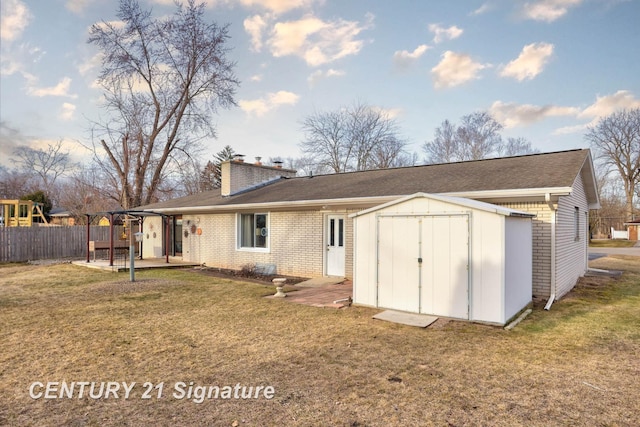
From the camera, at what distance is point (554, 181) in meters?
7.42

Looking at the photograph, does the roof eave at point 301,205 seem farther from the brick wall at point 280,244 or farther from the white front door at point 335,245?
the white front door at point 335,245

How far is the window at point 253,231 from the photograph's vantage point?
12.5 meters

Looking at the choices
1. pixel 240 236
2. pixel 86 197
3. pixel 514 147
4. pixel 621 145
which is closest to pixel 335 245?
pixel 240 236

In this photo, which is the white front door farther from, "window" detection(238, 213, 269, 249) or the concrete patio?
"window" detection(238, 213, 269, 249)

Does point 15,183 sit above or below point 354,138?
below

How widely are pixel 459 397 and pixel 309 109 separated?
30.2 metres

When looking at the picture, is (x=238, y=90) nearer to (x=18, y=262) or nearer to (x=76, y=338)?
(x=18, y=262)

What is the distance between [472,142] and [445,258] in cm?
3103

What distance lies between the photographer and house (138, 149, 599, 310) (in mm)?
7711

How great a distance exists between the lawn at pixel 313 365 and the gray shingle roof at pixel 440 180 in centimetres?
277

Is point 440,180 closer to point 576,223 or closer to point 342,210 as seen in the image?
point 342,210

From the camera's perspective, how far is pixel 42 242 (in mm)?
17344

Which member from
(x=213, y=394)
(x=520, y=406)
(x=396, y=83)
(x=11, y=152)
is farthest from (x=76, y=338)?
(x=11, y=152)

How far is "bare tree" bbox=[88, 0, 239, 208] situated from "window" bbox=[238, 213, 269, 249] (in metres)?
13.7
